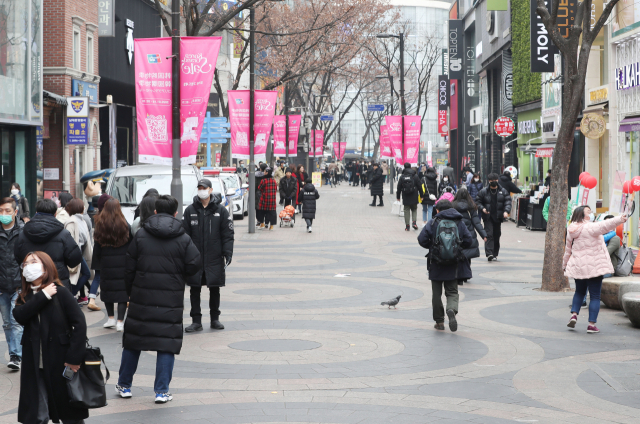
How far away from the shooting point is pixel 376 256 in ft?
59.4

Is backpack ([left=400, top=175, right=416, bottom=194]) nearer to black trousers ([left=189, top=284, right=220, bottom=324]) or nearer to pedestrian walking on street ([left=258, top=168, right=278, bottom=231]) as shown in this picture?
pedestrian walking on street ([left=258, top=168, right=278, bottom=231])

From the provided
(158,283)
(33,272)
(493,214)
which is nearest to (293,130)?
(493,214)

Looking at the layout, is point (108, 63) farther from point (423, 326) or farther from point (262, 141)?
point (423, 326)

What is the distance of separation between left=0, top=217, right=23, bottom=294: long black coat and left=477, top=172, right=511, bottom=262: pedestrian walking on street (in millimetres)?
10902

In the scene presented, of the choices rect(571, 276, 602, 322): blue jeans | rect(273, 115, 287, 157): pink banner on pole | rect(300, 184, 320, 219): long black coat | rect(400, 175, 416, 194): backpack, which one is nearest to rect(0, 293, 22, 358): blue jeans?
rect(571, 276, 602, 322): blue jeans

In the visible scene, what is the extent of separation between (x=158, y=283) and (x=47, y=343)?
5.09ft

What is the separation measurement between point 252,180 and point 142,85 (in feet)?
34.1

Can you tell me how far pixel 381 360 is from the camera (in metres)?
8.53

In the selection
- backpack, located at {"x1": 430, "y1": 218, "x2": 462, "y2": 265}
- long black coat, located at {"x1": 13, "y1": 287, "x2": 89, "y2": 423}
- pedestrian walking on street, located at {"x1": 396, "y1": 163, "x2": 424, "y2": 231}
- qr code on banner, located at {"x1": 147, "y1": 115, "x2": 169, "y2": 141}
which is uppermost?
qr code on banner, located at {"x1": 147, "y1": 115, "x2": 169, "y2": 141}

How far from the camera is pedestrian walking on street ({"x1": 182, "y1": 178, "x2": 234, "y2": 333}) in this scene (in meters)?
9.98

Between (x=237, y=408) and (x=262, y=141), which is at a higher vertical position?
(x=262, y=141)

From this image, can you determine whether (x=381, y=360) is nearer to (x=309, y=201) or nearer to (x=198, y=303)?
(x=198, y=303)

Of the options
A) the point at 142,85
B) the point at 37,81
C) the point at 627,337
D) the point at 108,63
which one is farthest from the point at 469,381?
the point at 108,63

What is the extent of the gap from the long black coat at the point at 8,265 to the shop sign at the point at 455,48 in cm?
4847
